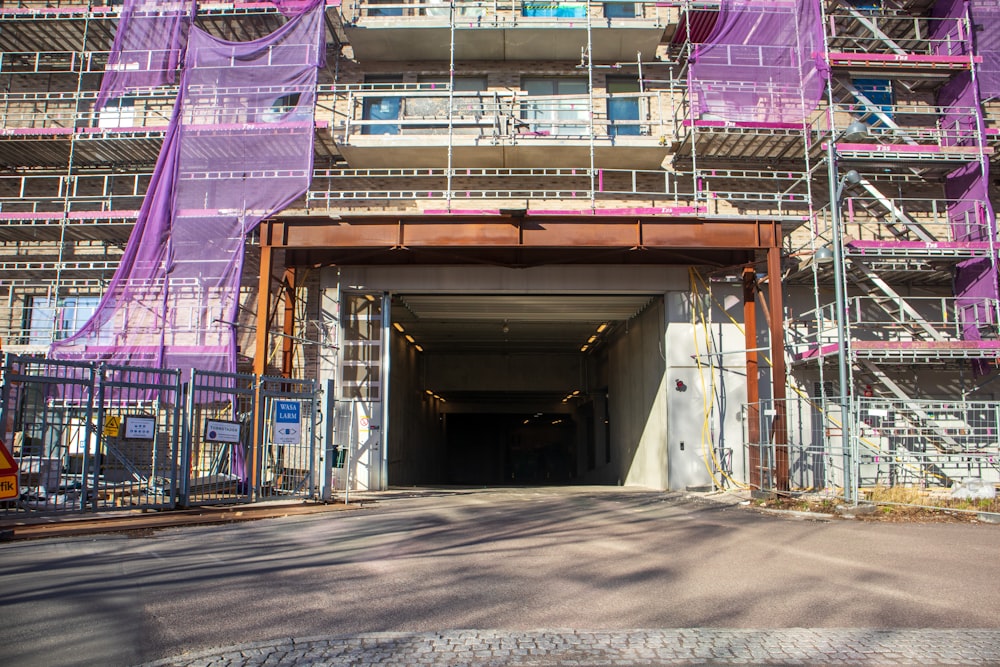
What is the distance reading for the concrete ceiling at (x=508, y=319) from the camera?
22.2 metres

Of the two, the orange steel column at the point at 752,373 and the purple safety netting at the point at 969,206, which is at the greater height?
the purple safety netting at the point at 969,206

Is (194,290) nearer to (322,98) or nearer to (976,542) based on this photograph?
(322,98)

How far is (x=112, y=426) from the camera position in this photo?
1177 centimetres

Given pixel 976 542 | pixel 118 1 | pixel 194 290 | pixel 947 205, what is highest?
pixel 118 1

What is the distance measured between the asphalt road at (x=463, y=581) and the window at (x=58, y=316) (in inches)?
482

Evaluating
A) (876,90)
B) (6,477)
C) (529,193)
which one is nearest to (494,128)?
(529,193)

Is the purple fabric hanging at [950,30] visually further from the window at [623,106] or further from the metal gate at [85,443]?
the metal gate at [85,443]

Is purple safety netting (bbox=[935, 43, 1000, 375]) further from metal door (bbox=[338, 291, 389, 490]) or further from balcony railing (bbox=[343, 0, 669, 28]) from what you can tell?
metal door (bbox=[338, 291, 389, 490])

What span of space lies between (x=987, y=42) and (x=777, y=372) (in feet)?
36.5

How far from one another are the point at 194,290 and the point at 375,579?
13333 mm

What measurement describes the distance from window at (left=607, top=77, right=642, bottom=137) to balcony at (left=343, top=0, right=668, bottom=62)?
2.14 ft

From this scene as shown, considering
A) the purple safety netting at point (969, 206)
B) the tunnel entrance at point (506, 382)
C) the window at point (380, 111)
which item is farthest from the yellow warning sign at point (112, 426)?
the purple safety netting at point (969, 206)

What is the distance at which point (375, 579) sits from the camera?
7.52 m

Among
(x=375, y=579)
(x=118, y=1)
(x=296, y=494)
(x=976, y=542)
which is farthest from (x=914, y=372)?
(x=118, y=1)
